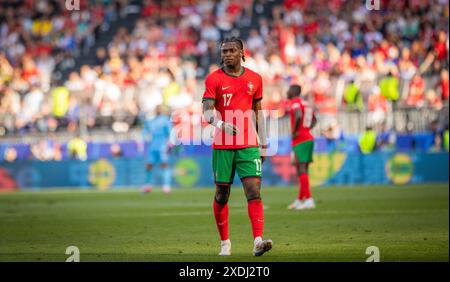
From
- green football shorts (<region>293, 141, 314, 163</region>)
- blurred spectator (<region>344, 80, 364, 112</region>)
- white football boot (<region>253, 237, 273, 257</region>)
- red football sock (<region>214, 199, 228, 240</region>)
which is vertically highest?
blurred spectator (<region>344, 80, 364, 112</region>)

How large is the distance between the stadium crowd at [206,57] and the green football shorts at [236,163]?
1877cm

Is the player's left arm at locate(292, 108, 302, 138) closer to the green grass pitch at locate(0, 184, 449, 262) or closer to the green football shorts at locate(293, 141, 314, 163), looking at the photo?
the green football shorts at locate(293, 141, 314, 163)

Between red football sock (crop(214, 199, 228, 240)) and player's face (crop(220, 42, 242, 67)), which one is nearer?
player's face (crop(220, 42, 242, 67))

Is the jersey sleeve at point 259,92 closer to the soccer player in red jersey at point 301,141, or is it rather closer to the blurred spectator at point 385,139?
the soccer player in red jersey at point 301,141

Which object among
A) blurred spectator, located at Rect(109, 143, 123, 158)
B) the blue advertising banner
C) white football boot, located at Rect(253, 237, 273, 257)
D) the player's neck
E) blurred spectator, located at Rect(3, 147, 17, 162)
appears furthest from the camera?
blurred spectator, located at Rect(3, 147, 17, 162)

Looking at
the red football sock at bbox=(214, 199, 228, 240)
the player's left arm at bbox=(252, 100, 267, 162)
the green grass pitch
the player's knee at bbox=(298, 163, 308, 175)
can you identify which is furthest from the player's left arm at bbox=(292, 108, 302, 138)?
the red football sock at bbox=(214, 199, 228, 240)

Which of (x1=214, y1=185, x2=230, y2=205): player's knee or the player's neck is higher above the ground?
the player's neck

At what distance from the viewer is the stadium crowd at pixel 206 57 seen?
1252 inches

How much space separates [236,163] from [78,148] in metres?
21.1

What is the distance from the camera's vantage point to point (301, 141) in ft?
69.3

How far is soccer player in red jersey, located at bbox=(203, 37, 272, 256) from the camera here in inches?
478

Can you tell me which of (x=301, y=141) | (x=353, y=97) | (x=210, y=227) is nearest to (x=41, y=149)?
(x=353, y=97)

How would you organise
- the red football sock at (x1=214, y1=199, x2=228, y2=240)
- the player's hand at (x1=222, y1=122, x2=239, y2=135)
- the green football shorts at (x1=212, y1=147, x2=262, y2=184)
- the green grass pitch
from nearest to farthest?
the player's hand at (x1=222, y1=122, x2=239, y2=135) < the green football shorts at (x1=212, y1=147, x2=262, y2=184) < the red football sock at (x1=214, y1=199, x2=228, y2=240) < the green grass pitch

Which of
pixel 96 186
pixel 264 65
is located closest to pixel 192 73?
pixel 264 65
